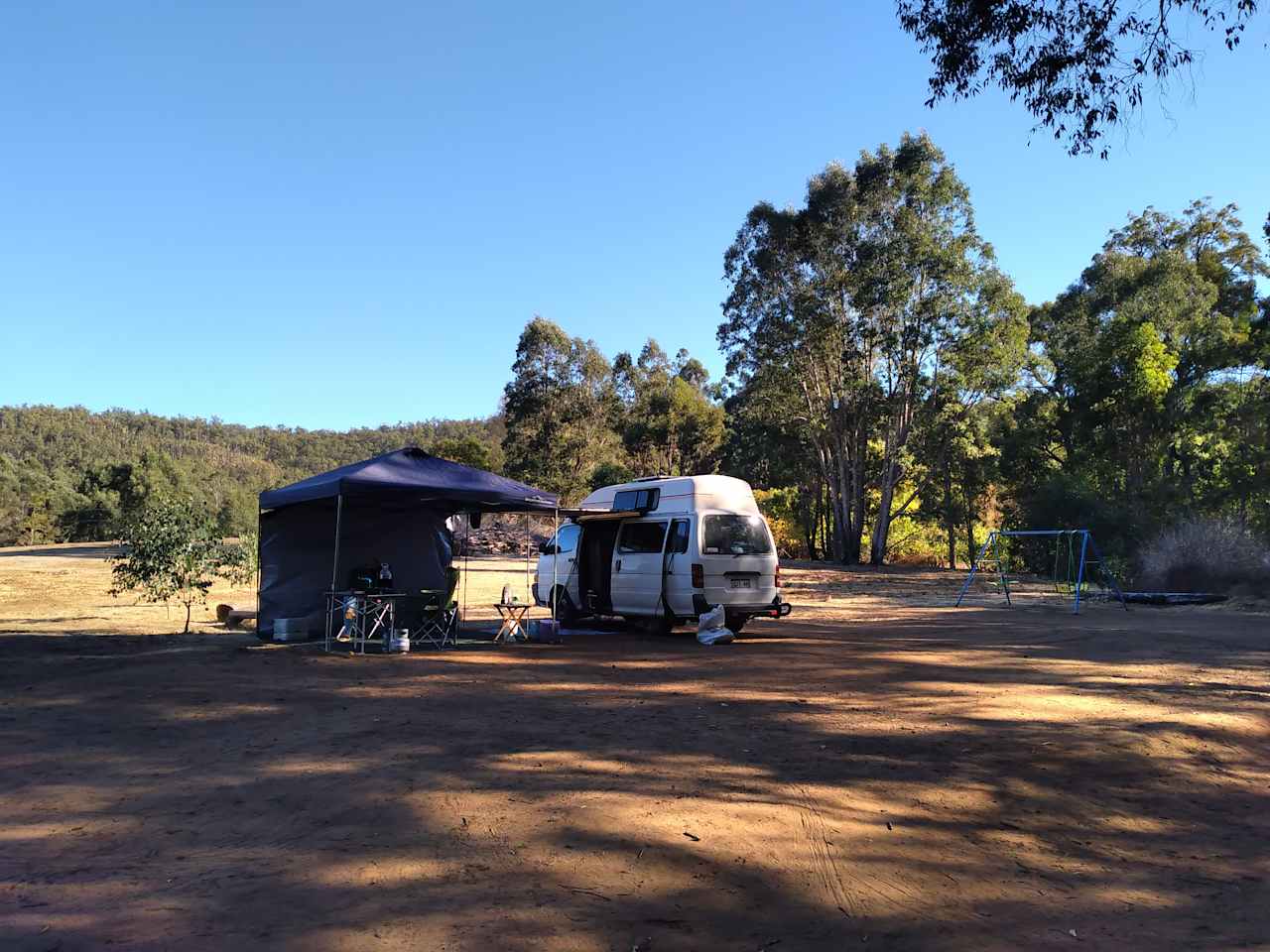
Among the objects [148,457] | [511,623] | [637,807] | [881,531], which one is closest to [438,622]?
[511,623]

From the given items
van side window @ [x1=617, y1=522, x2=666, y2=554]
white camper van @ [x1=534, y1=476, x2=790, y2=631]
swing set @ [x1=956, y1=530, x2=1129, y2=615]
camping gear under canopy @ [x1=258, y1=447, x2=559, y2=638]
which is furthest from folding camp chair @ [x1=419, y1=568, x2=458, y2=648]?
swing set @ [x1=956, y1=530, x2=1129, y2=615]

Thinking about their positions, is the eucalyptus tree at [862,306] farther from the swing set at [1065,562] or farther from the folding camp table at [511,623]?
the folding camp table at [511,623]

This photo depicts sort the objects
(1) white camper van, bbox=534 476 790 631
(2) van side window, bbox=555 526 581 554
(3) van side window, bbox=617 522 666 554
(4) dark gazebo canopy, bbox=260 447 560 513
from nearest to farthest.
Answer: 1. (4) dark gazebo canopy, bbox=260 447 560 513
2. (1) white camper van, bbox=534 476 790 631
3. (3) van side window, bbox=617 522 666 554
4. (2) van side window, bbox=555 526 581 554

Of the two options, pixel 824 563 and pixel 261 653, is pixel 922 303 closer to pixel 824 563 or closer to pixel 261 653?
pixel 824 563

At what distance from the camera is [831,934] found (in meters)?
3.32

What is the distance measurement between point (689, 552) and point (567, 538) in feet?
10.9

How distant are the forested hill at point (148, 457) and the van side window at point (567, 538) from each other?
28517mm

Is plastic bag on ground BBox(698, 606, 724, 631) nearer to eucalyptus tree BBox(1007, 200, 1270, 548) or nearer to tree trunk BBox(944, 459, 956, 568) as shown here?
eucalyptus tree BBox(1007, 200, 1270, 548)

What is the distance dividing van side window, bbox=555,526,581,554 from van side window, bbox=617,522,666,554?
1.29 meters

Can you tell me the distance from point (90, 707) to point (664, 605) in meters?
6.95

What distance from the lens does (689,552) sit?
11508 mm

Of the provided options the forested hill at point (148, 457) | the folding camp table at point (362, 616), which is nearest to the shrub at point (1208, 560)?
the folding camp table at point (362, 616)

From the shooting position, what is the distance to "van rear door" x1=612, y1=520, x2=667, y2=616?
1213 centimetres

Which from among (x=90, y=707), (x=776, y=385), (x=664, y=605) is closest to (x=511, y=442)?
(x=776, y=385)
